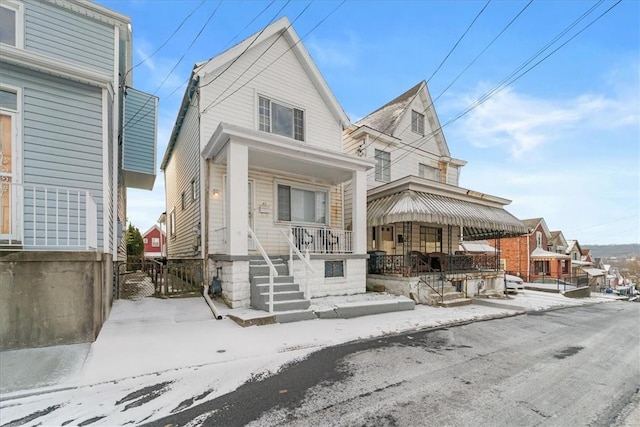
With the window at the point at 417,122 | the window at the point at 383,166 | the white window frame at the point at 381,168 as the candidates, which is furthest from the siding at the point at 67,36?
the window at the point at 417,122

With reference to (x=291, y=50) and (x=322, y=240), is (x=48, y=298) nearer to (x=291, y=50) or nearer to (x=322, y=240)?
(x=322, y=240)

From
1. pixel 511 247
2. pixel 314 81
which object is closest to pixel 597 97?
pixel 314 81

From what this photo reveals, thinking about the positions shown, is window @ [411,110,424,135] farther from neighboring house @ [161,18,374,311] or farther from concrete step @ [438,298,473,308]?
concrete step @ [438,298,473,308]

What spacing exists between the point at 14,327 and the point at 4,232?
82.8 inches

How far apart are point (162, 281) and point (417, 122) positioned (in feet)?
45.0

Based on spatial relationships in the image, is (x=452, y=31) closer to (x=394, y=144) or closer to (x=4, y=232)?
(x=394, y=144)

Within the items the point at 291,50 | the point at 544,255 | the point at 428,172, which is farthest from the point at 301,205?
the point at 544,255

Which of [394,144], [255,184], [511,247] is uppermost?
[394,144]

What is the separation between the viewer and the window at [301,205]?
10797mm

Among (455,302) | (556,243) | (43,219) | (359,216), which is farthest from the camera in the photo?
(556,243)

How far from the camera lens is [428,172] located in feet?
53.4

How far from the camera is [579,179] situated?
2288 centimetres

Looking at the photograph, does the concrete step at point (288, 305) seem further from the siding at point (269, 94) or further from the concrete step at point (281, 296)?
the siding at point (269, 94)

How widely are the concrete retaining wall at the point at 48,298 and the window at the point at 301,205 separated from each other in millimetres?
6124
